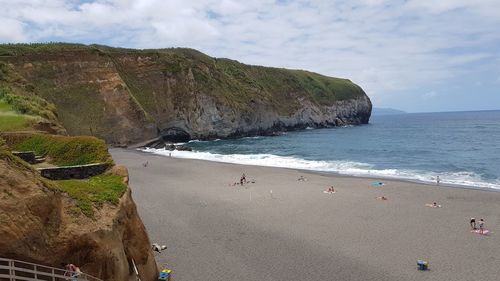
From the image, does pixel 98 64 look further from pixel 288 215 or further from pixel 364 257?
pixel 364 257

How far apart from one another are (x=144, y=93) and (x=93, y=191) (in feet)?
214

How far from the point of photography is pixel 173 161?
46406 mm

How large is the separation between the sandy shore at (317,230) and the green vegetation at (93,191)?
4677mm

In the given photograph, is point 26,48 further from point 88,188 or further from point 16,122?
point 88,188

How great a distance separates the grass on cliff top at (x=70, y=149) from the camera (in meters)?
15.1

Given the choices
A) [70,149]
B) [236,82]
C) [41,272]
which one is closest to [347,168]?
[70,149]

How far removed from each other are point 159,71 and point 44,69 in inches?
801

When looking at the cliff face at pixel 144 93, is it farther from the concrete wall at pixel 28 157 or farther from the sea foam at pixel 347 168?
the concrete wall at pixel 28 157

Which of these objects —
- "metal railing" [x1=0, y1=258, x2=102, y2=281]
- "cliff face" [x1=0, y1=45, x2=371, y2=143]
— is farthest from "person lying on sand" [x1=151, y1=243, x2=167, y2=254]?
"cliff face" [x1=0, y1=45, x2=371, y2=143]

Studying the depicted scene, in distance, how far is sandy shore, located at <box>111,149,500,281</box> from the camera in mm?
15203

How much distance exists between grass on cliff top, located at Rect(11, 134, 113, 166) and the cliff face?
3286cm

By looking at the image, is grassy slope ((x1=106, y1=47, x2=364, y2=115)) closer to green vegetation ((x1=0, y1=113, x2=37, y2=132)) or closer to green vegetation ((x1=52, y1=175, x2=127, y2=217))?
green vegetation ((x1=0, y1=113, x2=37, y2=132))

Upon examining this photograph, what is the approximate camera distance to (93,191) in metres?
10.9

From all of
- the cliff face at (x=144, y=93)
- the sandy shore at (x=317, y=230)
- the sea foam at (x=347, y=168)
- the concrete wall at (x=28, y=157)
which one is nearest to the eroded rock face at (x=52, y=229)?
the sandy shore at (x=317, y=230)
